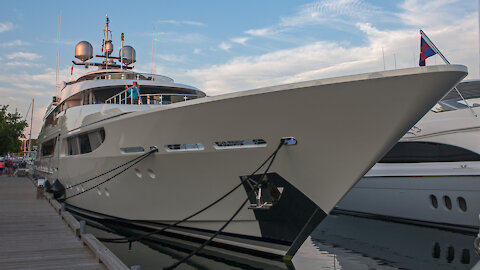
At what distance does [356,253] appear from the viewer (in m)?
8.55

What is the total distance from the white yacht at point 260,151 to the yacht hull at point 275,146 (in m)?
0.02

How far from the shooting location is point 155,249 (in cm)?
805

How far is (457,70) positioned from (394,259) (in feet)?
15.0

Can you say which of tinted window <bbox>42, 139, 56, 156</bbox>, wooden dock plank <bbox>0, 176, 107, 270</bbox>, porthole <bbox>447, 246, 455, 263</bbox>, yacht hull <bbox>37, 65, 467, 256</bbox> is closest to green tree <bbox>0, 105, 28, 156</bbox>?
tinted window <bbox>42, 139, 56, 156</bbox>

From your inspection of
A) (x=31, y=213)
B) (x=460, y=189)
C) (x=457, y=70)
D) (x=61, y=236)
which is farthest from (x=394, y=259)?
(x=31, y=213)

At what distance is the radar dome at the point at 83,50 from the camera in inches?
645

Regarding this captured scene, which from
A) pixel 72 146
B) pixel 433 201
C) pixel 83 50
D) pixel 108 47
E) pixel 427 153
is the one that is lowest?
pixel 433 201

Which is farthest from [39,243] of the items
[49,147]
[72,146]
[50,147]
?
[49,147]

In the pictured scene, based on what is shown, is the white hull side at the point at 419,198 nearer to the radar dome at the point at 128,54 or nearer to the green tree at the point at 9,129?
the radar dome at the point at 128,54

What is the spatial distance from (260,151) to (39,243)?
14.1 feet

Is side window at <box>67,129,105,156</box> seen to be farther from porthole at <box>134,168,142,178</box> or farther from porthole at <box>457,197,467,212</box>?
porthole at <box>457,197,467,212</box>

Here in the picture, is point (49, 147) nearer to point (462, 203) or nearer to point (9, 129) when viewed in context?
point (462, 203)

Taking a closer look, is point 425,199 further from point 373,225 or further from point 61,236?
point 61,236

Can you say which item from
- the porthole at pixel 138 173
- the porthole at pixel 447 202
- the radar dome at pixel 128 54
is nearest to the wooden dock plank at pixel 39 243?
the porthole at pixel 138 173
